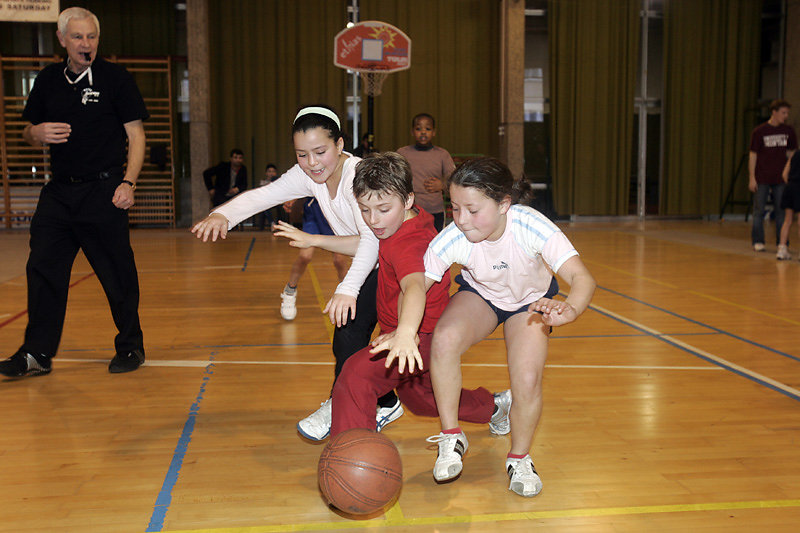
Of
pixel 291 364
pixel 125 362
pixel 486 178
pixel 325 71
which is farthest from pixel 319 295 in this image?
pixel 325 71

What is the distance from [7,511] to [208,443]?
0.71 metres

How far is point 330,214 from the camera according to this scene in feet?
9.60

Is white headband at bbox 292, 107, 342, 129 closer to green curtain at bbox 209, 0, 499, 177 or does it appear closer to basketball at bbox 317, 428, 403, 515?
basketball at bbox 317, 428, 403, 515

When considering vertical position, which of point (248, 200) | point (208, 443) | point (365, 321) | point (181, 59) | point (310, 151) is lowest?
point (208, 443)

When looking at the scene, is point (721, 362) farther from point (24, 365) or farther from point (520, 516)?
point (24, 365)

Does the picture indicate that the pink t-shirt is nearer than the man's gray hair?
Yes

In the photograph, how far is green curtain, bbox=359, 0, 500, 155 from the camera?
42.1 feet

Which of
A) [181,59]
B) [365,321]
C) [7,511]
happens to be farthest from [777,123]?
[181,59]

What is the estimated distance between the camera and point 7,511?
2.08 m

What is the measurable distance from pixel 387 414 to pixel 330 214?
822 millimetres

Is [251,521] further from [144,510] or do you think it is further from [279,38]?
[279,38]

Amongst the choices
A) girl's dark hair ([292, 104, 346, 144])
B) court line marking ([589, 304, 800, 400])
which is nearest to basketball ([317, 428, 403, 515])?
girl's dark hair ([292, 104, 346, 144])

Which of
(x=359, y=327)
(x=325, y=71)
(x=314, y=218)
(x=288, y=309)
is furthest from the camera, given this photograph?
(x=325, y=71)

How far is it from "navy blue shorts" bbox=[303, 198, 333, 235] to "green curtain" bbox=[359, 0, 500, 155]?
27.5 ft
